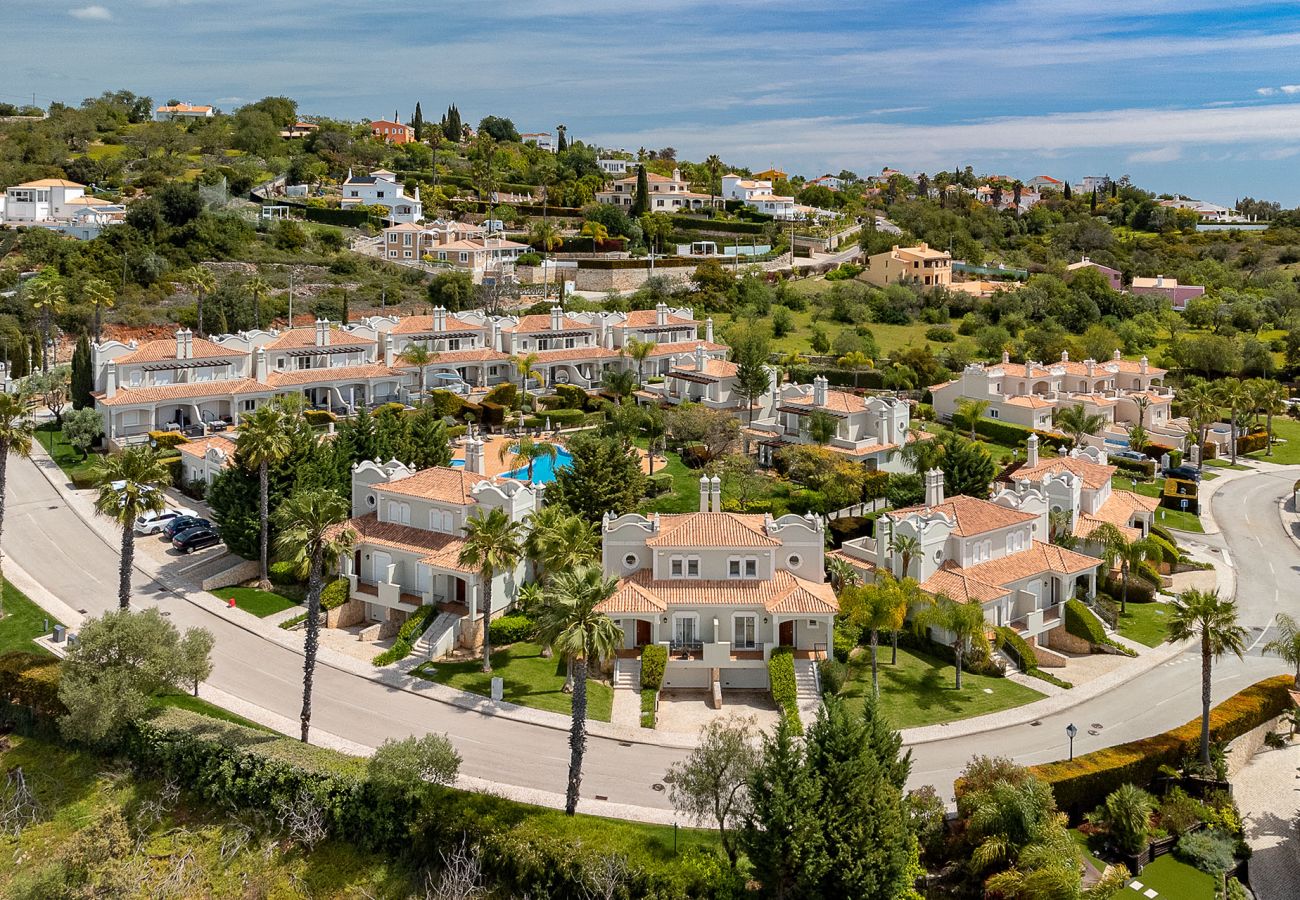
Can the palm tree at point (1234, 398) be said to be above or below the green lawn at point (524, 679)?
above

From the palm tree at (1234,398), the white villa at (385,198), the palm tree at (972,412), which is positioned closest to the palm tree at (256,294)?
the white villa at (385,198)

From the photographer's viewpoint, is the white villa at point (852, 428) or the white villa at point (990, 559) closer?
the white villa at point (990, 559)

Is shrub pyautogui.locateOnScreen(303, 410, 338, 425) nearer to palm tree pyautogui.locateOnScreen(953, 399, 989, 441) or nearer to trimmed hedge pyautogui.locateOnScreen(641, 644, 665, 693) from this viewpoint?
trimmed hedge pyautogui.locateOnScreen(641, 644, 665, 693)

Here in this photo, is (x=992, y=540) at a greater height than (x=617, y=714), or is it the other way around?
(x=992, y=540)

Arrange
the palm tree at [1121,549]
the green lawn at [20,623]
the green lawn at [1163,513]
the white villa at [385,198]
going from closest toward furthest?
the green lawn at [20,623], the palm tree at [1121,549], the green lawn at [1163,513], the white villa at [385,198]

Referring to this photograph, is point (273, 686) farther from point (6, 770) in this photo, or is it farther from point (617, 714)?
point (617, 714)

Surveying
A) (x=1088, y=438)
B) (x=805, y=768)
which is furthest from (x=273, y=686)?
(x=1088, y=438)

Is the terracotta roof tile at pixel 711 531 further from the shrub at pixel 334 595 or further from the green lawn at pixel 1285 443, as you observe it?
the green lawn at pixel 1285 443
